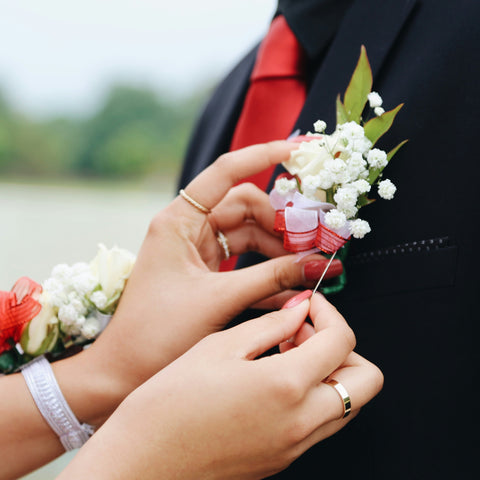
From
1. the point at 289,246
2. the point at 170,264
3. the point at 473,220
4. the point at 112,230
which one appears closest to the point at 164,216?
the point at 170,264

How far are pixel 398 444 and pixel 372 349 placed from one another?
20 centimetres

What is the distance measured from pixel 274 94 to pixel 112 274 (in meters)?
0.73

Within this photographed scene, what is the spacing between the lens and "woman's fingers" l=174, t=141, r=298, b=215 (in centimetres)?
106

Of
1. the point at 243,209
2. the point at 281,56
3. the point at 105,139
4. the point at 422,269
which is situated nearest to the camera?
the point at 422,269

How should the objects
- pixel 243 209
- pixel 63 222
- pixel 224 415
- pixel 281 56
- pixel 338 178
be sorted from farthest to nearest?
pixel 63 222, pixel 281 56, pixel 243 209, pixel 338 178, pixel 224 415

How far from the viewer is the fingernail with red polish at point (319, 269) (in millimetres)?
1001

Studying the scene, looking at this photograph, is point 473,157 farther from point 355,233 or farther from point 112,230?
point 112,230

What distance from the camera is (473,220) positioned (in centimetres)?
96

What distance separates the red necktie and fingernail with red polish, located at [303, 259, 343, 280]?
488 mm

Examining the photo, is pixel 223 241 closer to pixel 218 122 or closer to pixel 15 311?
pixel 15 311

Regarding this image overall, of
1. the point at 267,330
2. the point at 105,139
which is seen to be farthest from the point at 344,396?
the point at 105,139

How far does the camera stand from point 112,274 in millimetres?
1159

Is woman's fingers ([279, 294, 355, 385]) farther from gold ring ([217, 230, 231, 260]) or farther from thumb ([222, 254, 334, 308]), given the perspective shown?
gold ring ([217, 230, 231, 260])

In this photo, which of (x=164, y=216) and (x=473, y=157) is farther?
(x=164, y=216)
